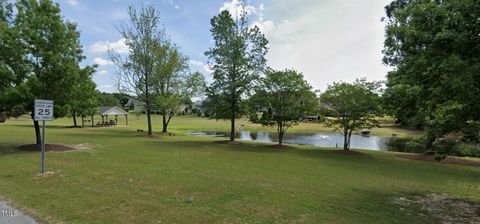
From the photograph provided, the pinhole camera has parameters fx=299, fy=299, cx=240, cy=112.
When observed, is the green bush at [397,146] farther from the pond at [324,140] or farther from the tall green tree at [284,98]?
the tall green tree at [284,98]

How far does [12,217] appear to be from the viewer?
525cm

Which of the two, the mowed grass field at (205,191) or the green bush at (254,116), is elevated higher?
the green bush at (254,116)

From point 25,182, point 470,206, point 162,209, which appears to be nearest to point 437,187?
point 470,206

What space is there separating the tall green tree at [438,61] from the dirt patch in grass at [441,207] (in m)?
1.73

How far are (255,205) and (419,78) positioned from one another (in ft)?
16.3

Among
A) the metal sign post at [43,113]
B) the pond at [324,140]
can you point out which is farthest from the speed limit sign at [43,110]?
the pond at [324,140]

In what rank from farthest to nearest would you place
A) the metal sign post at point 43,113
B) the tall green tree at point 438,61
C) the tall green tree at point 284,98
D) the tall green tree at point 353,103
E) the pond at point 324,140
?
the pond at point 324,140, the tall green tree at point 284,98, the tall green tree at point 353,103, the metal sign post at point 43,113, the tall green tree at point 438,61

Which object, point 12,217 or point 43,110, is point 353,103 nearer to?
point 43,110

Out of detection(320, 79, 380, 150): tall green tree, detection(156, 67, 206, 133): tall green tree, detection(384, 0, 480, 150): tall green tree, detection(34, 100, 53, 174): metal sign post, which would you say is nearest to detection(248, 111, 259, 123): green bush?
detection(320, 79, 380, 150): tall green tree

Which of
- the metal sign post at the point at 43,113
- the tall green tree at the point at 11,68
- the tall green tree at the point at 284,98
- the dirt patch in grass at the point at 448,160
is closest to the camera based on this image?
the metal sign post at the point at 43,113

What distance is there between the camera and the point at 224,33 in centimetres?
2467

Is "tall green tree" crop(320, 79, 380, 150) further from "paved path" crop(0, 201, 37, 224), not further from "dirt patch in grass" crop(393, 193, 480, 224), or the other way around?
"paved path" crop(0, 201, 37, 224)

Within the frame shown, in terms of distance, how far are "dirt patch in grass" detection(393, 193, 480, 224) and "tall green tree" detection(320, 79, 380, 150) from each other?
1147 centimetres

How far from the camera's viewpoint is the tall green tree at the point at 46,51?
1387 centimetres
